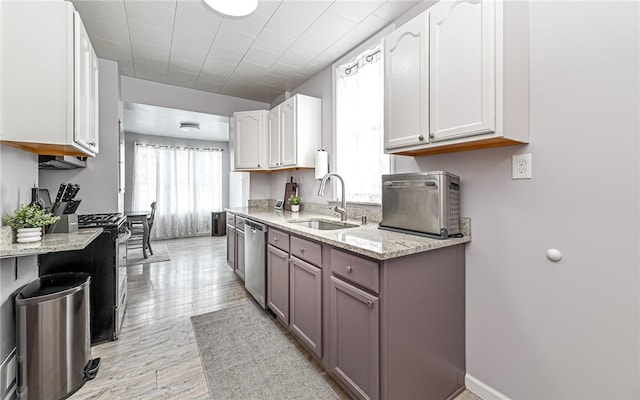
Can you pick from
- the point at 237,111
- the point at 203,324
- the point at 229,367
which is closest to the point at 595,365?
the point at 229,367

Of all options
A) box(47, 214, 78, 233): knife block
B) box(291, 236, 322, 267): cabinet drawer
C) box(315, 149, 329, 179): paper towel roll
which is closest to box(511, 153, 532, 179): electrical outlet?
box(291, 236, 322, 267): cabinet drawer

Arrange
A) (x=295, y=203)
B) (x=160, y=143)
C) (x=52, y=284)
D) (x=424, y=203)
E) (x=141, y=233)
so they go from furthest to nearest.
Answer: (x=160, y=143) → (x=141, y=233) → (x=295, y=203) → (x=52, y=284) → (x=424, y=203)

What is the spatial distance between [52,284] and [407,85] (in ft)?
8.36

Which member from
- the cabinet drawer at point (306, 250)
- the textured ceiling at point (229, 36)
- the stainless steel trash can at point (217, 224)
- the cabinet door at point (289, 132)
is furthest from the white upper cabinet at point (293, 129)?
the stainless steel trash can at point (217, 224)

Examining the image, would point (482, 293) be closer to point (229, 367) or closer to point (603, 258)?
point (603, 258)

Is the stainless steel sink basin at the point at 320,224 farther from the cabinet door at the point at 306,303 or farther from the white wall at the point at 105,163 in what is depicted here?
the white wall at the point at 105,163

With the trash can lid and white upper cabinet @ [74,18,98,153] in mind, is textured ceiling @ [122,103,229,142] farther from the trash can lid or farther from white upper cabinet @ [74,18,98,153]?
the trash can lid

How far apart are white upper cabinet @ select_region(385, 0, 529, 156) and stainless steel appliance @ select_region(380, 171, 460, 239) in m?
0.20

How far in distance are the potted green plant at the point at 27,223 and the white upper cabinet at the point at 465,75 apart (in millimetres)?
2234

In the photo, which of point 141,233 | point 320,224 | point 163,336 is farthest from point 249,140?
point 141,233

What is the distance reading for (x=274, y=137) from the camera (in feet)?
11.8

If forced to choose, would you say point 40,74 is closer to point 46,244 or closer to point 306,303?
point 46,244

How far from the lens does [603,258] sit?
120cm

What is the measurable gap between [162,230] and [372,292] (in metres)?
6.38
